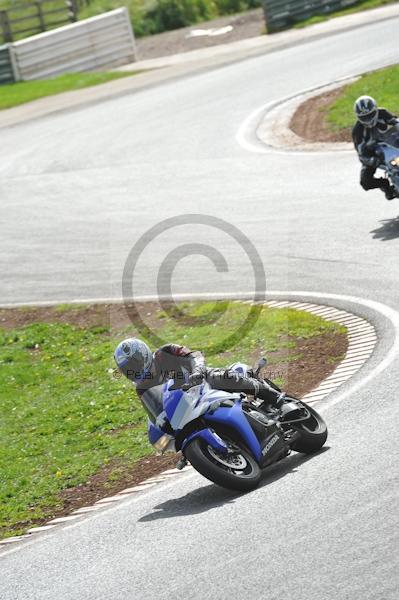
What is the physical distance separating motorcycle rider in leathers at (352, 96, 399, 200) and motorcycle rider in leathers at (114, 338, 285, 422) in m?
8.01

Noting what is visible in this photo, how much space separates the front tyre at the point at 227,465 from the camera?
332 inches

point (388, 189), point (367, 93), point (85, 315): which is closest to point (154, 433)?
point (85, 315)

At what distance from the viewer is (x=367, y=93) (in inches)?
957

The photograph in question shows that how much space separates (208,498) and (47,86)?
2817 cm

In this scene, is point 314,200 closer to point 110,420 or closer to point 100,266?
point 100,266

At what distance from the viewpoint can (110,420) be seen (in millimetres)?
12477

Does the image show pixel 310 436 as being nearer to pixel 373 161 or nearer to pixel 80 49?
pixel 373 161

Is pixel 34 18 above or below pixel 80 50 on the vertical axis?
above

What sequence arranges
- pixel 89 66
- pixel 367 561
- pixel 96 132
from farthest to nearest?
pixel 89 66
pixel 96 132
pixel 367 561

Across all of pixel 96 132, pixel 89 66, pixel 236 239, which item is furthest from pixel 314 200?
pixel 89 66

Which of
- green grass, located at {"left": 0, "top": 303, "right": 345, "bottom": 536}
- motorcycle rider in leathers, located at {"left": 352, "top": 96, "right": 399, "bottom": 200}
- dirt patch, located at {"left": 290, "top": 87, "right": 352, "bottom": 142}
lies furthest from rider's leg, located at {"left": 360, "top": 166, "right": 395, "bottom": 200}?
dirt patch, located at {"left": 290, "top": 87, "right": 352, "bottom": 142}

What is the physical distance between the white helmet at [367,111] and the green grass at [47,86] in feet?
62.1

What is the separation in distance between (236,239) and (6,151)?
A: 11939mm

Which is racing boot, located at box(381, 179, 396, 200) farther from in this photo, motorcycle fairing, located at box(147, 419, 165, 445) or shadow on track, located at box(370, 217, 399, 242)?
motorcycle fairing, located at box(147, 419, 165, 445)
